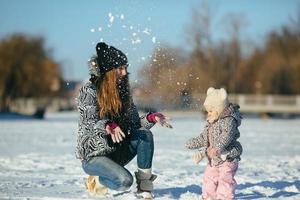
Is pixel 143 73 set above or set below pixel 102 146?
above

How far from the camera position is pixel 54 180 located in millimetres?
6957

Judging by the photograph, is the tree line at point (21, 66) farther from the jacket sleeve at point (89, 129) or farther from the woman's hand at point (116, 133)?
the woman's hand at point (116, 133)

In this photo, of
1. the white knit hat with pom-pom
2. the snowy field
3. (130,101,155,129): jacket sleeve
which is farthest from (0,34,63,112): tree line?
the white knit hat with pom-pom

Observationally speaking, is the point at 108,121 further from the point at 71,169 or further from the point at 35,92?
the point at 35,92

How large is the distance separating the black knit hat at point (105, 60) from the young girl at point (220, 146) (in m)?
0.93

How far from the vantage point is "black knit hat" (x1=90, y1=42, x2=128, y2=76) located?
5676mm

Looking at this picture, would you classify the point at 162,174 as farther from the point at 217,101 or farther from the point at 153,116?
the point at 217,101

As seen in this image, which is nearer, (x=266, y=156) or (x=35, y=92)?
(x=266, y=156)

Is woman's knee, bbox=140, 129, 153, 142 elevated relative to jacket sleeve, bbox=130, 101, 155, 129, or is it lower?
lower

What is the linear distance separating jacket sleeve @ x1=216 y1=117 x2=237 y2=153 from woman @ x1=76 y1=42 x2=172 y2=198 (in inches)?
25.7

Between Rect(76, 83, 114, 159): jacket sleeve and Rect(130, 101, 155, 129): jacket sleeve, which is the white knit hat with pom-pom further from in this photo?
Rect(76, 83, 114, 159): jacket sleeve

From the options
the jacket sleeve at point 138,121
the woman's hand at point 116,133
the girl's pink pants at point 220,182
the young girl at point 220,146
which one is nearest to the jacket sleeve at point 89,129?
the woman's hand at point 116,133

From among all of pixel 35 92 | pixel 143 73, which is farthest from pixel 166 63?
pixel 35 92

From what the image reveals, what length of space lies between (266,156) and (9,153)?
4.65m
